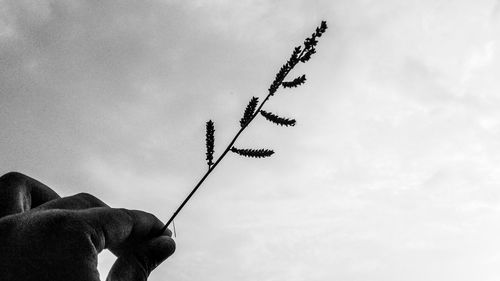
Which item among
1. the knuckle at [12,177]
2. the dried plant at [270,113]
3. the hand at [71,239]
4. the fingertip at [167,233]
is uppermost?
the dried plant at [270,113]

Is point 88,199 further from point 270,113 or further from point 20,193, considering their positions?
point 270,113

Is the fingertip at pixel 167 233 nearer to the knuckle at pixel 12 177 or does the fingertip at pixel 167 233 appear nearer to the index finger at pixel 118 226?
the index finger at pixel 118 226

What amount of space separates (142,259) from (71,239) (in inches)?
31.8

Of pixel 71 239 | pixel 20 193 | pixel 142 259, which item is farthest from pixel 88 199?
pixel 71 239

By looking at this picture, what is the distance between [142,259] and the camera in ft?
10.5

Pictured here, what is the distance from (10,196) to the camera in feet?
11.0

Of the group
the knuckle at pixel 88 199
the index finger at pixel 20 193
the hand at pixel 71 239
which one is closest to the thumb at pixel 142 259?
the hand at pixel 71 239

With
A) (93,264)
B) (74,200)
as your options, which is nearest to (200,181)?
(93,264)

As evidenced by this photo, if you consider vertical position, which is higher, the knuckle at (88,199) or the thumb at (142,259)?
the knuckle at (88,199)

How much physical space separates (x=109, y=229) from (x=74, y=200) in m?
0.63

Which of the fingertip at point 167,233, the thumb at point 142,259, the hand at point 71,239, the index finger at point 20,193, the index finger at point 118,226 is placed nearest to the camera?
the hand at point 71,239

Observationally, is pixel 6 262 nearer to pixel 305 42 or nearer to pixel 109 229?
pixel 109 229

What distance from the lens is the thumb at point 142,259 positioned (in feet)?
10.2

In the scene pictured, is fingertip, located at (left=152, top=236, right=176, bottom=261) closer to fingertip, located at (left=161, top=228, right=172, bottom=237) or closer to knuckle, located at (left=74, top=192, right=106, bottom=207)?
fingertip, located at (left=161, top=228, right=172, bottom=237)
